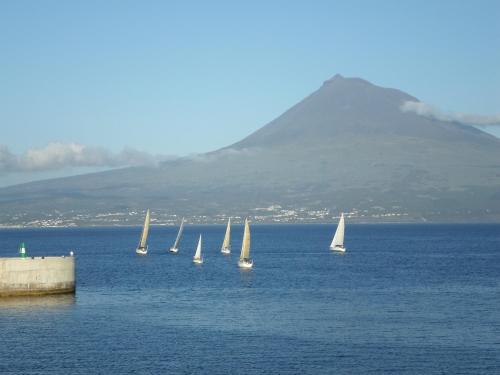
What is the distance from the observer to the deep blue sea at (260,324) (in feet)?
165

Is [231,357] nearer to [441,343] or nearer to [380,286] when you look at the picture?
[441,343]

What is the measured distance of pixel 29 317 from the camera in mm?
64500

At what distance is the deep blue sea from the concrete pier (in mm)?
1197

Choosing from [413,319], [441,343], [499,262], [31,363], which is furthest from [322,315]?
[499,262]

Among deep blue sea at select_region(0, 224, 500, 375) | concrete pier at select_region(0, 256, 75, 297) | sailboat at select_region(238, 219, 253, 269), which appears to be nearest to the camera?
deep blue sea at select_region(0, 224, 500, 375)

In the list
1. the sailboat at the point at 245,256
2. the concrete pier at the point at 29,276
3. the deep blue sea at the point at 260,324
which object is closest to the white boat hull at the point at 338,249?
the sailboat at the point at 245,256

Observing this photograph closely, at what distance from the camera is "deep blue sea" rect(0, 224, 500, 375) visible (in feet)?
165

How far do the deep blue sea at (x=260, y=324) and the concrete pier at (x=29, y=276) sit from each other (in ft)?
3.93

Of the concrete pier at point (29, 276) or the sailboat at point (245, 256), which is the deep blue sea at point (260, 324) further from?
the sailboat at point (245, 256)

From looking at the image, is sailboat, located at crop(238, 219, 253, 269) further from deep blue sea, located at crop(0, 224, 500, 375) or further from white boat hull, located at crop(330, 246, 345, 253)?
white boat hull, located at crop(330, 246, 345, 253)

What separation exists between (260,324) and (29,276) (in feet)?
67.6

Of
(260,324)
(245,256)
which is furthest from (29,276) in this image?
(245,256)

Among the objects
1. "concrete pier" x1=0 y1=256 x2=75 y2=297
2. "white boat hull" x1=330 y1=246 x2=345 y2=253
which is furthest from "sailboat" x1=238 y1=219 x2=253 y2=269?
"white boat hull" x1=330 y1=246 x2=345 y2=253

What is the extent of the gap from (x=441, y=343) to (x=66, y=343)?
22.1 m
